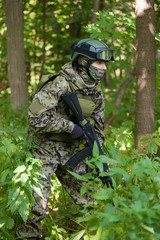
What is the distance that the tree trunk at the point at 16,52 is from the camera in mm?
6750

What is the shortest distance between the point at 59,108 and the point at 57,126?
259 mm

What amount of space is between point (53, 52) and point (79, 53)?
6.60m

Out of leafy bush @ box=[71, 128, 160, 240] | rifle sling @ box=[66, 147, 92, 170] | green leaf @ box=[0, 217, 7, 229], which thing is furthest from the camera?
rifle sling @ box=[66, 147, 92, 170]

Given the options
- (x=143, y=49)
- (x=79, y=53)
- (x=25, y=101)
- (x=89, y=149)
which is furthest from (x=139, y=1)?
(x=25, y=101)

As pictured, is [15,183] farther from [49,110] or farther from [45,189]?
[49,110]

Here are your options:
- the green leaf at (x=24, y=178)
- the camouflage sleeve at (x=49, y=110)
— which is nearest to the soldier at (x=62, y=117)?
the camouflage sleeve at (x=49, y=110)

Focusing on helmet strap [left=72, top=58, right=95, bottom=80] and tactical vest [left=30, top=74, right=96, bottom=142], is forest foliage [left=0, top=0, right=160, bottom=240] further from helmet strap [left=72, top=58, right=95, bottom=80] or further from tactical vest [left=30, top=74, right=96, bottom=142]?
A: helmet strap [left=72, top=58, right=95, bottom=80]

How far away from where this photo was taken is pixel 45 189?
2.92 meters

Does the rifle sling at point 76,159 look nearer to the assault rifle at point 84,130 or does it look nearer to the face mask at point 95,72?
the assault rifle at point 84,130

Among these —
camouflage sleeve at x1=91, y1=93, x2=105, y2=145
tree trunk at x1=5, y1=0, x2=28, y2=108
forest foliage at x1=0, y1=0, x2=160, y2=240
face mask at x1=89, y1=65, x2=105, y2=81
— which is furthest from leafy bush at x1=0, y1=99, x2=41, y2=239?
tree trunk at x1=5, y1=0, x2=28, y2=108

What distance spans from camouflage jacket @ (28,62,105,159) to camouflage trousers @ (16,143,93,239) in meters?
0.14

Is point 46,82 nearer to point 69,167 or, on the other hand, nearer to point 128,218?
point 69,167

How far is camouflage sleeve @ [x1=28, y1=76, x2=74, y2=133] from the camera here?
9.35 feet

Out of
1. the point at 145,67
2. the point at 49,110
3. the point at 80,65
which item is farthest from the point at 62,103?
the point at 145,67
